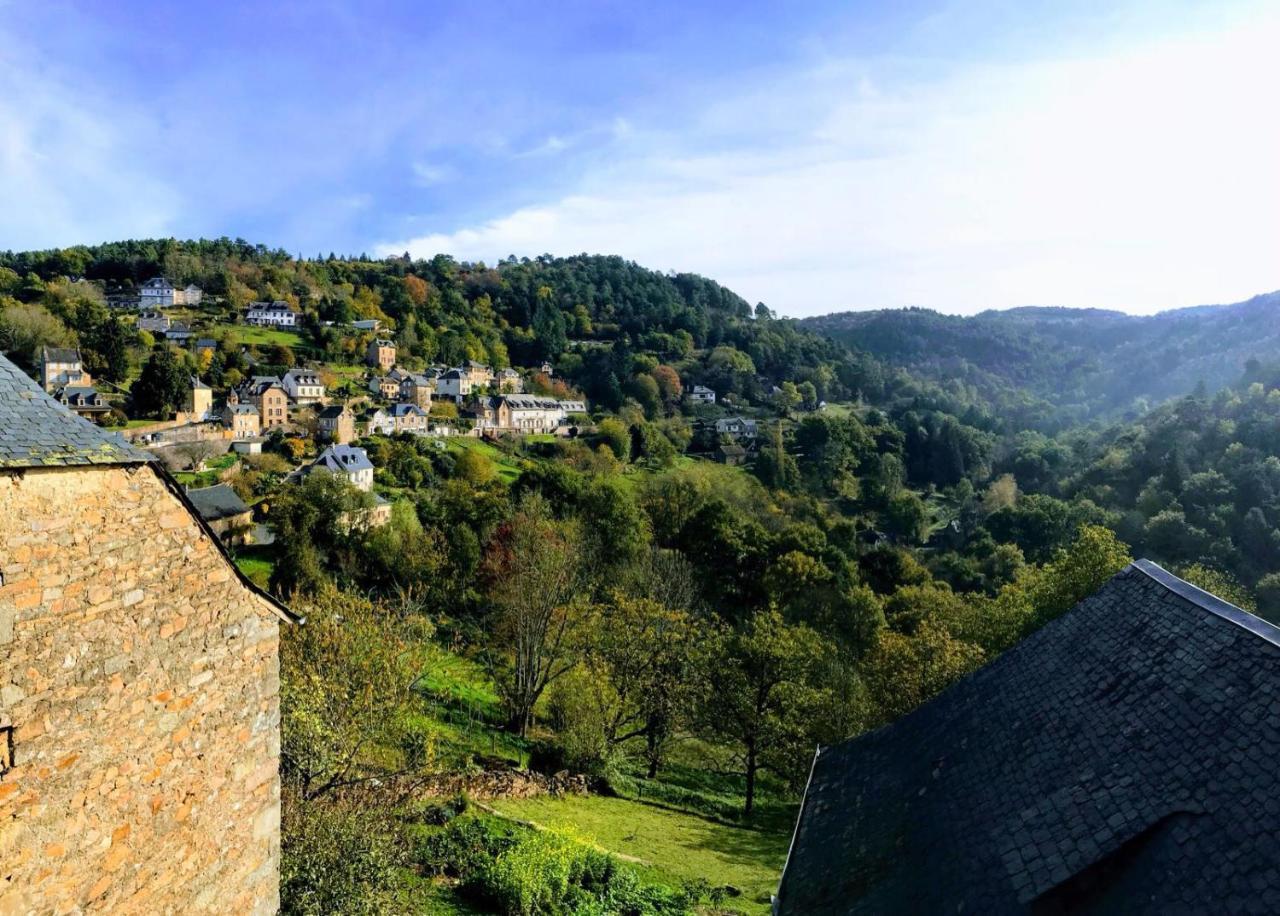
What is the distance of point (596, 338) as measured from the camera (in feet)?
491

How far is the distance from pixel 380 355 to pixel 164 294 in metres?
41.1

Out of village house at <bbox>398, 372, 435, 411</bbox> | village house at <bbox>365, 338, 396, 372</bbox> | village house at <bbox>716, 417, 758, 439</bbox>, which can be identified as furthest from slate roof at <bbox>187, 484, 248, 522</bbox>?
village house at <bbox>716, 417, 758, 439</bbox>

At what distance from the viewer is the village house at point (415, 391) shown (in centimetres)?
9125

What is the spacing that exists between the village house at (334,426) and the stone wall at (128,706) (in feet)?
230

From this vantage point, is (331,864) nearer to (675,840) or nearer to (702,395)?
(675,840)

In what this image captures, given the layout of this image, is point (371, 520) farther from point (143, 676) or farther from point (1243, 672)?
point (1243, 672)

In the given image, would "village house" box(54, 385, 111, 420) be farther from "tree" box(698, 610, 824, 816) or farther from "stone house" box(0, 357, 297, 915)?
"stone house" box(0, 357, 297, 915)

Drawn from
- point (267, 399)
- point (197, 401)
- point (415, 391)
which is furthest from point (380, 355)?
point (197, 401)

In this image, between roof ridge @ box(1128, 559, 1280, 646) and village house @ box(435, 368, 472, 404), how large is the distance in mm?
96852

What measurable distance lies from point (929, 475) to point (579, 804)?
3243 inches

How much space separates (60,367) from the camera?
66562mm

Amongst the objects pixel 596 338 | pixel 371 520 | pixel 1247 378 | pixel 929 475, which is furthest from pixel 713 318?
pixel 371 520

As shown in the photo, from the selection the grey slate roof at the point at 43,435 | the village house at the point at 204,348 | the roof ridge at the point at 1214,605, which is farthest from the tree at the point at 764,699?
the village house at the point at 204,348

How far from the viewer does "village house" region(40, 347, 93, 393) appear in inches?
2564
